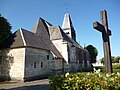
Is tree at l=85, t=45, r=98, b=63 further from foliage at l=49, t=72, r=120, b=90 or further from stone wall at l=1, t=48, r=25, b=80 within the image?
foliage at l=49, t=72, r=120, b=90

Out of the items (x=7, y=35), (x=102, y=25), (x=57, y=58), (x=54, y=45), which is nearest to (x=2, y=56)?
(x=7, y=35)

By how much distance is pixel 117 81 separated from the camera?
3.96 m

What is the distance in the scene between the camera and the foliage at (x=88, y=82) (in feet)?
12.5

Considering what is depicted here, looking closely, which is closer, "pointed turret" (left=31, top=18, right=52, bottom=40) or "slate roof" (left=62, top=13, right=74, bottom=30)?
"pointed turret" (left=31, top=18, right=52, bottom=40)

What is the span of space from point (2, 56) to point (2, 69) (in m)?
2.08

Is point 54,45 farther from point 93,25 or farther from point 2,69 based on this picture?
point 93,25

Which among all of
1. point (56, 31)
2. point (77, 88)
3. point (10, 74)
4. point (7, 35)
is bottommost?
point (10, 74)

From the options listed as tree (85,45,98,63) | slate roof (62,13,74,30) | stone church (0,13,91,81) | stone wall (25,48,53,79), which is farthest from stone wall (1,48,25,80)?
tree (85,45,98,63)

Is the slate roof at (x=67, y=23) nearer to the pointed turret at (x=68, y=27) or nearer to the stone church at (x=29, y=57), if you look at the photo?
the pointed turret at (x=68, y=27)

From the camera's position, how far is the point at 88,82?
414 centimetres

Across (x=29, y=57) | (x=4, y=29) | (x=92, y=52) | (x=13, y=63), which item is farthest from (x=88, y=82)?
(x=92, y=52)

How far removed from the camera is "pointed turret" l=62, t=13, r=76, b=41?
4381 cm

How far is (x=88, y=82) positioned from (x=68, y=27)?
40279 millimetres

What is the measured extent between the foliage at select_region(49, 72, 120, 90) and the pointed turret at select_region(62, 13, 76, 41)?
39.2 metres
